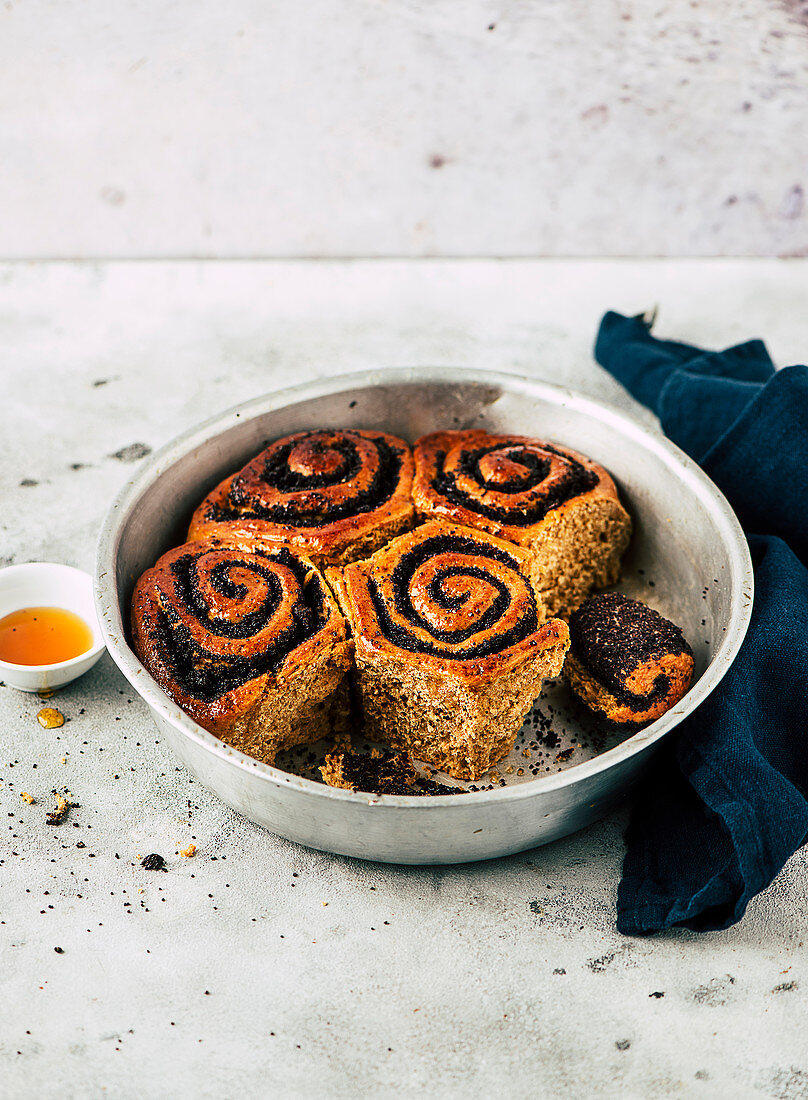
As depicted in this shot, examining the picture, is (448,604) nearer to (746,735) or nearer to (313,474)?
(313,474)

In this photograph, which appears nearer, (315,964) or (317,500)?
(315,964)

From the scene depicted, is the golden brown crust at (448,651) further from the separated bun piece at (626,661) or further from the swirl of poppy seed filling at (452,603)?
the separated bun piece at (626,661)

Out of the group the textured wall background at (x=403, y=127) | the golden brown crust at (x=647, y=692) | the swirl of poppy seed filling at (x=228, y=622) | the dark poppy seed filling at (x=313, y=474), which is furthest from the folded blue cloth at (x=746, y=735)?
the textured wall background at (x=403, y=127)

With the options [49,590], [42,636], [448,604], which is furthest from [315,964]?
[49,590]

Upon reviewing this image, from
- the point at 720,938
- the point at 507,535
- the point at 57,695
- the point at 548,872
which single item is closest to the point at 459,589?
the point at 507,535

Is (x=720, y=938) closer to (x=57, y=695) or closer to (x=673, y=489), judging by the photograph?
(x=673, y=489)

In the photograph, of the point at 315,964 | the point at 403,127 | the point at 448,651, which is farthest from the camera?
the point at 403,127
